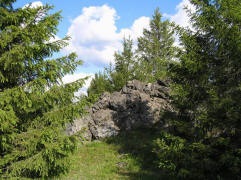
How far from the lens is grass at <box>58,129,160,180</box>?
1422cm

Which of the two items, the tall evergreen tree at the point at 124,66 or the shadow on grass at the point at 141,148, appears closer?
the shadow on grass at the point at 141,148

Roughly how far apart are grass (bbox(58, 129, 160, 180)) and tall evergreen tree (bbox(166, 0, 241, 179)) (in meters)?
3.22

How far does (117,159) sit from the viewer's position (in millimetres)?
17609

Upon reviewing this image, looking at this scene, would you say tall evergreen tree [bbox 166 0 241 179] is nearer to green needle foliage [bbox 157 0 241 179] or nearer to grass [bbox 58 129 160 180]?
green needle foliage [bbox 157 0 241 179]

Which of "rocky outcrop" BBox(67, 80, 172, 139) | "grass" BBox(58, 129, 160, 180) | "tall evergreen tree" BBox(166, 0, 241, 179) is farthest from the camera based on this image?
"rocky outcrop" BBox(67, 80, 172, 139)

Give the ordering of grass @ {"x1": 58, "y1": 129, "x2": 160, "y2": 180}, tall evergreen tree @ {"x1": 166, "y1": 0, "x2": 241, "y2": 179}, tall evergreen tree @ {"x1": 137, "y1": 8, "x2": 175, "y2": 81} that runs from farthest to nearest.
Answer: tall evergreen tree @ {"x1": 137, "y1": 8, "x2": 175, "y2": 81}
grass @ {"x1": 58, "y1": 129, "x2": 160, "y2": 180}
tall evergreen tree @ {"x1": 166, "y1": 0, "x2": 241, "y2": 179}

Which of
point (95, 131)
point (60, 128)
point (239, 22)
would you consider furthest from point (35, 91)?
point (95, 131)

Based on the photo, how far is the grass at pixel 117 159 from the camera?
14.2 m

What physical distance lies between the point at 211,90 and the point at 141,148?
29.0 feet

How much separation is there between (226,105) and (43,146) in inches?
Result: 281

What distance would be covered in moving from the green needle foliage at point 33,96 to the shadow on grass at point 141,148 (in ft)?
15.3

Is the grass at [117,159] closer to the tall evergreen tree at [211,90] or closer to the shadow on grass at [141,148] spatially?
the shadow on grass at [141,148]

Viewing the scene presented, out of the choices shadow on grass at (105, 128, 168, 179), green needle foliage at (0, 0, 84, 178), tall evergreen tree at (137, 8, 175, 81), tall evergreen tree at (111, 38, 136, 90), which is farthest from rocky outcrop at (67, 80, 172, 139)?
tall evergreen tree at (137, 8, 175, 81)

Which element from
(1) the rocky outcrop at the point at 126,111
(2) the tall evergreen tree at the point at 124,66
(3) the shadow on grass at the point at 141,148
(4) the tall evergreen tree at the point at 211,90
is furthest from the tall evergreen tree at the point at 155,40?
(4) the tall evergreen tree at the point at 211,90
